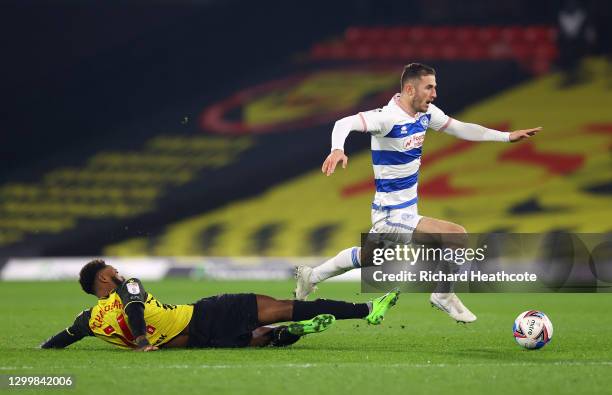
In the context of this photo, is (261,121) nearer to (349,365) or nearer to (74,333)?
(74,333)

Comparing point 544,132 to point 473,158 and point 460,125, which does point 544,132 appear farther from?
point 460,125

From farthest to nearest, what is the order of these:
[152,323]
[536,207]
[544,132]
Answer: [544,132], [536,207], [152,323]

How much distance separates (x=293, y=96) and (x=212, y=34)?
2.56 m

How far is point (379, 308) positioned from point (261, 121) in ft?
56.7

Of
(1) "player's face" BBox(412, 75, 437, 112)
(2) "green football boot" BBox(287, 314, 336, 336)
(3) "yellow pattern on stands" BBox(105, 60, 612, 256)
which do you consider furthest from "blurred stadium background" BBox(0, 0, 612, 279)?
(2) "green football boot" BBox(287, 314, 336, 336)

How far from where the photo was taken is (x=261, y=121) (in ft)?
84.7

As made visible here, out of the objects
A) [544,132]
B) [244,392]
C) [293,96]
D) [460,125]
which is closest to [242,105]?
[293,96]

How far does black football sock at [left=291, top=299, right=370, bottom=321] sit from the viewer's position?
863 centimetres

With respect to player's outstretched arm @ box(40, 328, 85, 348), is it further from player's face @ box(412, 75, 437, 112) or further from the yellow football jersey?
player's face @ box(412, 75, 437, 112)

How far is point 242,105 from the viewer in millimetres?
26078

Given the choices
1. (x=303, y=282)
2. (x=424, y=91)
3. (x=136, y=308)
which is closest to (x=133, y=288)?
(x=136, y=308)

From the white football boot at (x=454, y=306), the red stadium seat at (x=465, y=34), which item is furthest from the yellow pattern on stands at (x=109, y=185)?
the white football boot at (x=454, y=306)

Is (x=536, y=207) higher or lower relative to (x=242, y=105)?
lower

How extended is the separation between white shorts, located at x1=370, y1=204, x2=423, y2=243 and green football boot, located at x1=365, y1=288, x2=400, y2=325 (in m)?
0.65
